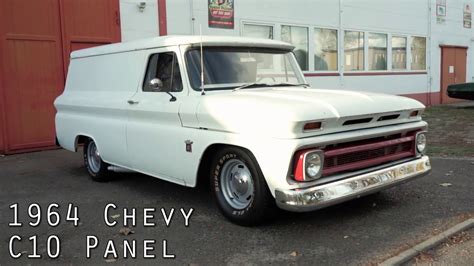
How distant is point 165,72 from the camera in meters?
5.52

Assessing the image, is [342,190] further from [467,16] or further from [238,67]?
[467,16]

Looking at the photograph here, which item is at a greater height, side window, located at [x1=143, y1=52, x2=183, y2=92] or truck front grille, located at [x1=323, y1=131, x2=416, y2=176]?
side window, located at [x1=143, y1=52, x2=183, y2=92]

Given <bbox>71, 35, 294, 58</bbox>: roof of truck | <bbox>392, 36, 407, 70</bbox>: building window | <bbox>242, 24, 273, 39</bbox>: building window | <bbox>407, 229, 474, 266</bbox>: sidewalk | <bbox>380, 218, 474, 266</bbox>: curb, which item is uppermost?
<bbox>242, 24, 273, 39</bbox>: building window

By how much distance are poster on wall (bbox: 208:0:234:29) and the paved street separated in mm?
6800

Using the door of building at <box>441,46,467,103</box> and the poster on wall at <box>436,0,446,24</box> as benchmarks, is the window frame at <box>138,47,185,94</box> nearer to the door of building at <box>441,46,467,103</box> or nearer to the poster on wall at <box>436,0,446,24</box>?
the poster on wall at <box>436,0,446,24</box>

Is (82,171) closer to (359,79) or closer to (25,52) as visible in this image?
(25,52)

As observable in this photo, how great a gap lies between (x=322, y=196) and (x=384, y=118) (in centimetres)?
119

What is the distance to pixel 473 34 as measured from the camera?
22047mm

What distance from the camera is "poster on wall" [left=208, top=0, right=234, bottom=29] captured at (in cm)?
1259

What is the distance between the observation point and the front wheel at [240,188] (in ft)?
14.3

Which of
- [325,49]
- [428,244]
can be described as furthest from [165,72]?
[325,49]

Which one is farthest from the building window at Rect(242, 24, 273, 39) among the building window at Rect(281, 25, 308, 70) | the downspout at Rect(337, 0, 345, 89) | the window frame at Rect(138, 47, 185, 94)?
the window frame at Rect(138, 47, 185, 94)

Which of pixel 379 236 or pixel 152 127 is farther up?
pixel 152 127

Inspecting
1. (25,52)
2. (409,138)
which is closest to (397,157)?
(409,138)
